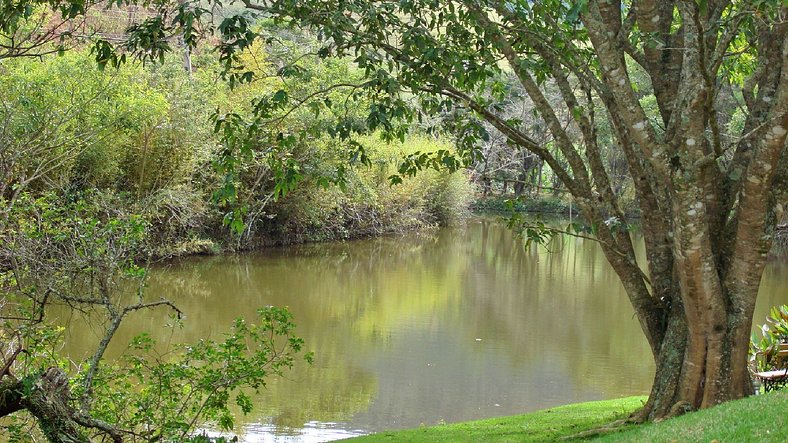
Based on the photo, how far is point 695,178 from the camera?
659 centimetres

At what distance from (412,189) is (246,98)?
452 inches

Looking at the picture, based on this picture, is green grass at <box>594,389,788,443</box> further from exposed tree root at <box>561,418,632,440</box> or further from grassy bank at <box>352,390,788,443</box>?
exposed tree root at <box>561,418,632,440</box>

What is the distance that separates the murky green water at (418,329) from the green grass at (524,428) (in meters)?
1.93

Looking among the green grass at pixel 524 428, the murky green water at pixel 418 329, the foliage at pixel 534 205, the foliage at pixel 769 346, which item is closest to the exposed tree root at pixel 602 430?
the green grass at pixel 524 428

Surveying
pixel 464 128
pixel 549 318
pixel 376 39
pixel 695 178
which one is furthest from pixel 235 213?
pixel 549 318

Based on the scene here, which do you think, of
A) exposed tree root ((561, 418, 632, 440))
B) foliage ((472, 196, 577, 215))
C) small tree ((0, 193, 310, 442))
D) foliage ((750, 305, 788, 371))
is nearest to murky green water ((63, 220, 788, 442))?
foliage ((750, 305, 788, 371))

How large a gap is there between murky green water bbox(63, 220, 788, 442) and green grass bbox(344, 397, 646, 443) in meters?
1.93

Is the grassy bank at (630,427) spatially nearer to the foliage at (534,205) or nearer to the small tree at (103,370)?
the small tree at (103,370)

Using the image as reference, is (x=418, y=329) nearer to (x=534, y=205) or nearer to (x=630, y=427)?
(x=630, y=427)

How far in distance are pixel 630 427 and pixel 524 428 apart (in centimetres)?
191

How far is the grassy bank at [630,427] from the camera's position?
5.60 metres

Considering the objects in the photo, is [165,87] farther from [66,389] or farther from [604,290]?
[66,389]

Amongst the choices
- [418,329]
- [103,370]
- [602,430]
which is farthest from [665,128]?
[418,329]

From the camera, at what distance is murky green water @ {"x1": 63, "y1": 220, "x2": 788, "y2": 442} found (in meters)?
12.8
